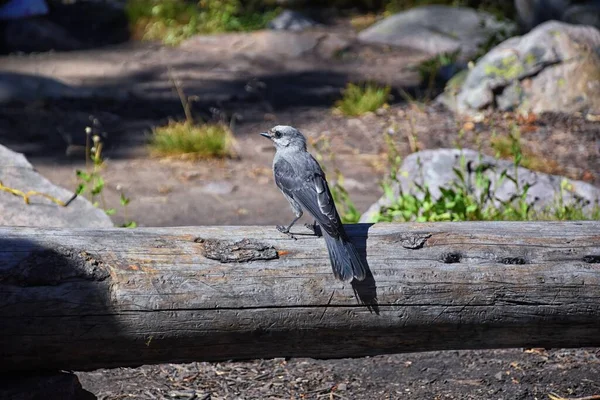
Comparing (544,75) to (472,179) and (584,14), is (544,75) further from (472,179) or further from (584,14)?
(472,179)

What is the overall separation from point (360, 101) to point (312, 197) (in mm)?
6506

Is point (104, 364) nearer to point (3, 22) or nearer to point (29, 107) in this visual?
point (29, 107)

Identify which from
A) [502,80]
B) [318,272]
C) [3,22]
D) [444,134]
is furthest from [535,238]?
[3,22]

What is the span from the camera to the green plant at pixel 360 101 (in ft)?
32.9

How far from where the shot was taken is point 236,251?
3.22m

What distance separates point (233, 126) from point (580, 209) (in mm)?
4984

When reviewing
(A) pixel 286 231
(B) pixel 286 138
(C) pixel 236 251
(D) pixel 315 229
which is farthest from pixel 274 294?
(B) pixel 286 138

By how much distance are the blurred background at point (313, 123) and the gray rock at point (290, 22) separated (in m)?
0.04

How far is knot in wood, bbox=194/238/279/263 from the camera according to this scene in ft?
10.5

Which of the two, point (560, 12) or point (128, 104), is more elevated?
point (560, 12)

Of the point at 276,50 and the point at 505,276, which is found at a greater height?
the point at 505,276

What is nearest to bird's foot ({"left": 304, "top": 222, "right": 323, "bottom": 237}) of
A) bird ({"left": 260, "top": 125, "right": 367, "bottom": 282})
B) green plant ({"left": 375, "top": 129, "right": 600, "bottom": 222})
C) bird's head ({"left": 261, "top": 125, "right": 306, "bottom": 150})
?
bird ({"left": 260, "top": 125, "right": 367, "bottom": 282})

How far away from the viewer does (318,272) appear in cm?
320

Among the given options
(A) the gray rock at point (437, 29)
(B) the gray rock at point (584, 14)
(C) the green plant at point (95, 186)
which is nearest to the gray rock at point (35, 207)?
(C) the green plant at point (95, 186)
